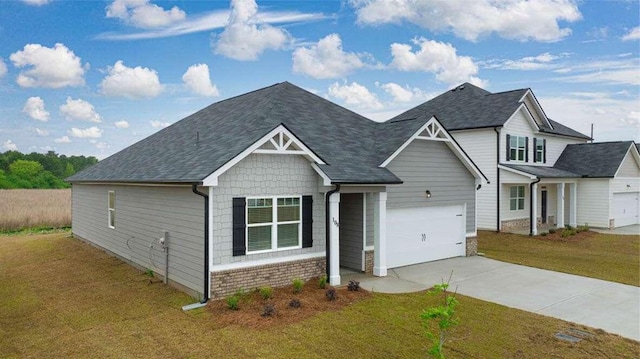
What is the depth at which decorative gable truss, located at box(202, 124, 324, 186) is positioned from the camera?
934cm

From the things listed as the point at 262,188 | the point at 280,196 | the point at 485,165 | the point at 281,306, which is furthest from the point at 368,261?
the point at 485,165

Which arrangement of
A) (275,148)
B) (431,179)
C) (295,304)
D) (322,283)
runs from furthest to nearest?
(431,179) → (322,283) → (275,148) → (295,304)

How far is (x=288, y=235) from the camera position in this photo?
10.9 m

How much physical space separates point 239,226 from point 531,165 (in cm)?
2148

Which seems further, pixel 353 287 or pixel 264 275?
pixel 353 287

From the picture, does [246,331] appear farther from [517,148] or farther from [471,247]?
[517,148]

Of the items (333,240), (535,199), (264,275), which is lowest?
(264,275)

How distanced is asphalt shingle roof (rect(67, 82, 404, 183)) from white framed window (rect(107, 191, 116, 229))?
810 millimetres

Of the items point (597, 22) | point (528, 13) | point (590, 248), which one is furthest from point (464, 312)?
point (597, 22)

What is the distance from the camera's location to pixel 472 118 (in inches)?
946

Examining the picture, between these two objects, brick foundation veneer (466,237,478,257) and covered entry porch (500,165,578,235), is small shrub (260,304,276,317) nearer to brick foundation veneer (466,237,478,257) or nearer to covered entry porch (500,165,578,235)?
brick foundation veneer (466,237,478,257)

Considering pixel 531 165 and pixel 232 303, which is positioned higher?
pixel 531 165

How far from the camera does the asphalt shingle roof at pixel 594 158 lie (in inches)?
1005

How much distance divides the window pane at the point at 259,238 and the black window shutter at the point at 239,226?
23 centimetres
